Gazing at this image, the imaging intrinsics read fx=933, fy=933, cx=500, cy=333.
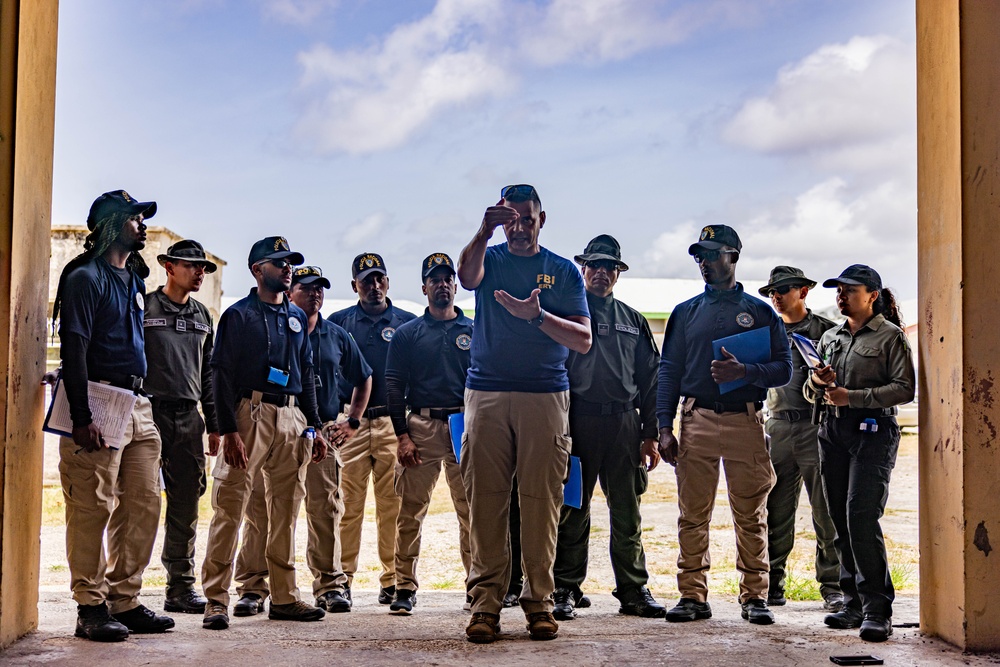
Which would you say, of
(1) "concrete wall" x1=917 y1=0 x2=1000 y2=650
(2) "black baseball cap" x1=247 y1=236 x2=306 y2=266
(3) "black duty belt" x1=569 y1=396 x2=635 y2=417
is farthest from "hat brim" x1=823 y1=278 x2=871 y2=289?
(2) "black baseball cap" x1=247 y1=236 x2=306 y2=266

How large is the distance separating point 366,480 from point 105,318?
247 centimetres

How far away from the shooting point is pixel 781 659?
435 centimetres

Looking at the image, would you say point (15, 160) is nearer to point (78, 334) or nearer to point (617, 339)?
point (78, 334)

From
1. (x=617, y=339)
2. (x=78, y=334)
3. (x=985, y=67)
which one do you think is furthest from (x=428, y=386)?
(x=985, y=67)

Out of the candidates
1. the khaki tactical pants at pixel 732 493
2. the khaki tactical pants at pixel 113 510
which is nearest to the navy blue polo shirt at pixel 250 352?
the khaki tactical pants at pixel 113 510

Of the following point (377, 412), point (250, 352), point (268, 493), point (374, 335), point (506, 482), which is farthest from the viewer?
point (374, 335)

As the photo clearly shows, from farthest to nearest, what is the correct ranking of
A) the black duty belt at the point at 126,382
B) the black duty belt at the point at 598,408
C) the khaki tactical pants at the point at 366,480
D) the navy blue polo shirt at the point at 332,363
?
the khaki tactical pants at the point at 366,480, the navy blue polo shirt at the point at 332,363, the black duty belt at the point at 598,408, the black duty belt at the point at 126,382

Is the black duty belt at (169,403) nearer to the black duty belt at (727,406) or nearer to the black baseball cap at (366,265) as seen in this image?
the black baseball cap at (366,265)

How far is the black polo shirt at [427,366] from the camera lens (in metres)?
6.14

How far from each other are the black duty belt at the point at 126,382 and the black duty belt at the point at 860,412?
12.2 ft

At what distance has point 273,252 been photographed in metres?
5.48

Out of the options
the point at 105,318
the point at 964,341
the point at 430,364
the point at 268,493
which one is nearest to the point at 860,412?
the point at 964,341

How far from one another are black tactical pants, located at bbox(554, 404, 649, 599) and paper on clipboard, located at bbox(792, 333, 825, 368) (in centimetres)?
113

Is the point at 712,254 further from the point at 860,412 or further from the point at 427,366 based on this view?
the point at 427,366
